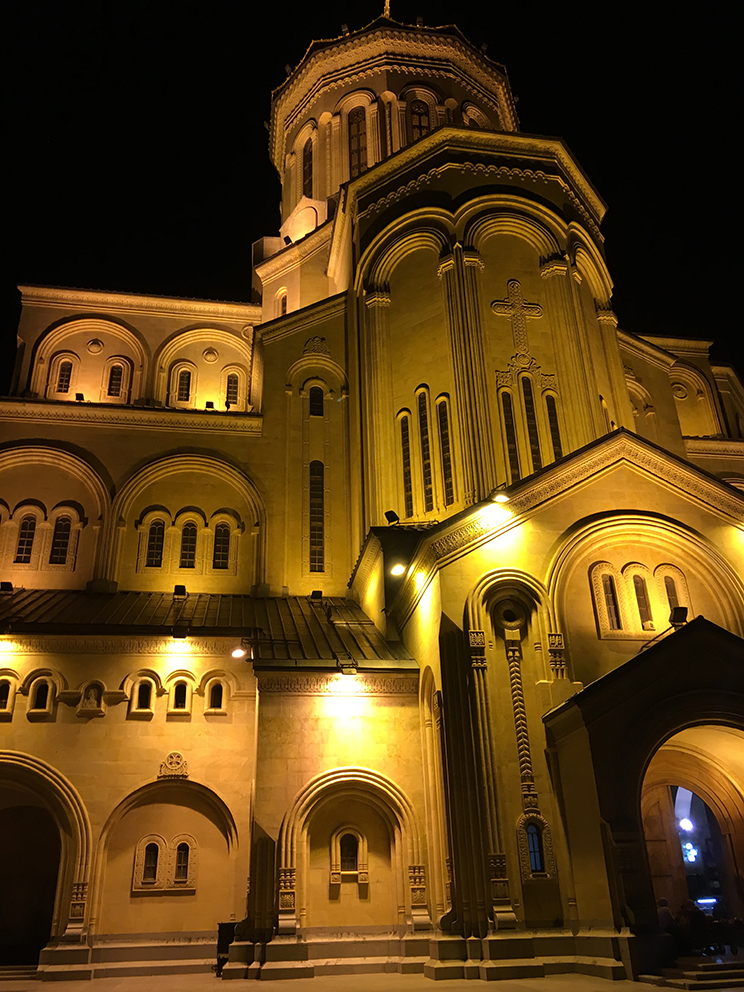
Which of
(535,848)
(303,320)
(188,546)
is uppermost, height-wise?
(303,320)

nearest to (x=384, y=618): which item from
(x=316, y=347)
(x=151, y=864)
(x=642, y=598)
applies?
(x=642, y=598)

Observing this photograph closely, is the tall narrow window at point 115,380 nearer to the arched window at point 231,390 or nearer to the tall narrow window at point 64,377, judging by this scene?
the tall narrow window at point 64,377

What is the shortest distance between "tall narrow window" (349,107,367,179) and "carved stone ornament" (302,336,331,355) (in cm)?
999

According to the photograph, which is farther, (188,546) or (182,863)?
(188,546)

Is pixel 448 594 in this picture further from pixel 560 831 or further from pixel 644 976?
pixel 644 976

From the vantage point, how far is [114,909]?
18641mm

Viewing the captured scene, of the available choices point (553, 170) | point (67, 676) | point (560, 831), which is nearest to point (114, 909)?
point (67, 676)

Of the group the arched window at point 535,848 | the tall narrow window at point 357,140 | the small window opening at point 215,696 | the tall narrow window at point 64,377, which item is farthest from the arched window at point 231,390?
the arched window at point 535,848

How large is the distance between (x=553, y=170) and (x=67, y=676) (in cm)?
2139

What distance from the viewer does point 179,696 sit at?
2056cm

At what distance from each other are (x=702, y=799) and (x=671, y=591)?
4.45 meters

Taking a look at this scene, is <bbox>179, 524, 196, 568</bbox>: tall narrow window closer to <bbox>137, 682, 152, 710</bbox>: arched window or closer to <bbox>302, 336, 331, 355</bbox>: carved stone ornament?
<bbox>137, 682, 152, 710</bbox>: arched window

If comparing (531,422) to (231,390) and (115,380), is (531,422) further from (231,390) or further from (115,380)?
(115,380)

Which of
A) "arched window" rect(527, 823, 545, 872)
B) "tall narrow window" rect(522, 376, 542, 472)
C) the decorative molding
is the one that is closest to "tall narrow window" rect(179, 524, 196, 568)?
the decorative molding
